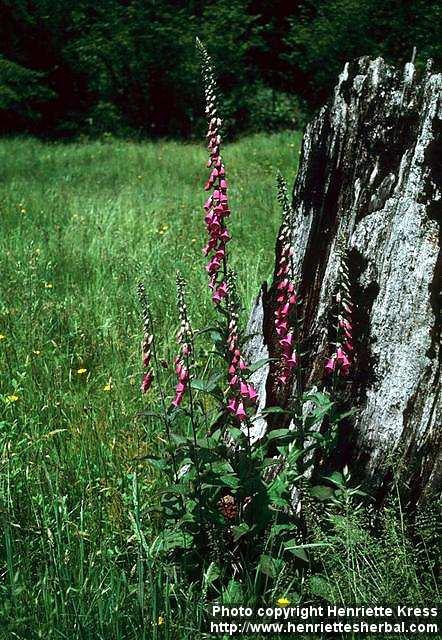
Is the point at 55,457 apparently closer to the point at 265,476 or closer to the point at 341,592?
the point at 265,476

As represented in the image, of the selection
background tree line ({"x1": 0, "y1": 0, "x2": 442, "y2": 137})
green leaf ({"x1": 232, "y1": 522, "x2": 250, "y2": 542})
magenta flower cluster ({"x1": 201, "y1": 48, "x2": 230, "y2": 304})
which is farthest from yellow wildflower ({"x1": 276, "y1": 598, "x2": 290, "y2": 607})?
background tree line ({"x1": 0, "y1": 0, "x2": 442, "y2": 137})

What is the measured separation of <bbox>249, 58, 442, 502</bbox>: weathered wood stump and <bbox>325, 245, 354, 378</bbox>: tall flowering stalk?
10 cm

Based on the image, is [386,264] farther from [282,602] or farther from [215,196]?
[282,602]

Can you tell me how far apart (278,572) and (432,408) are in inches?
28.4

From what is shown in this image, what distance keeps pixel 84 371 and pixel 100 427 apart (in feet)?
1.99

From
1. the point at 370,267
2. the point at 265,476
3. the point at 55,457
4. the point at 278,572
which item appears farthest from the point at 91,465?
the point at 370,267

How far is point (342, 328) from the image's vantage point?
7.57ft

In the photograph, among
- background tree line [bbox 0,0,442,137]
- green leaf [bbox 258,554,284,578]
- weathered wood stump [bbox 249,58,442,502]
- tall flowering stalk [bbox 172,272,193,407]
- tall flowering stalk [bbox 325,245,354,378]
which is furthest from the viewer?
background tree line [bbox 0,0,442,137]

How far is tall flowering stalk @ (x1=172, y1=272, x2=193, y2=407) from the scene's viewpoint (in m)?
2.03

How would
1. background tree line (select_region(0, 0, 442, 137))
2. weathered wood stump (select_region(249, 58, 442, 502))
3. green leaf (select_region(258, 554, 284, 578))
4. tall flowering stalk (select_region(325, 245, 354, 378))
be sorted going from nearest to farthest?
green leaf (select_region(258, 554, 284, 578)), tall flowering stalk (select_region(325, 245, 354, 378)), weathered wood stump (select_region(249, 58, 442, 502)), background tree line (select_region(0, 0, 442, 137))

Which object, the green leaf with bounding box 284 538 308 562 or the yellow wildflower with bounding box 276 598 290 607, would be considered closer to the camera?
the yellow wildflower with bounding box 276 598 290 607

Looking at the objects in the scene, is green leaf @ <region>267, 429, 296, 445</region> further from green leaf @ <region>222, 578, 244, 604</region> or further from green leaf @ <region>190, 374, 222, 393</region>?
green leaf @ <region>222, 578, 244, 604</region>

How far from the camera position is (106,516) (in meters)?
2.61

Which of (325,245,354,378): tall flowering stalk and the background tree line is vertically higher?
the background tree line
